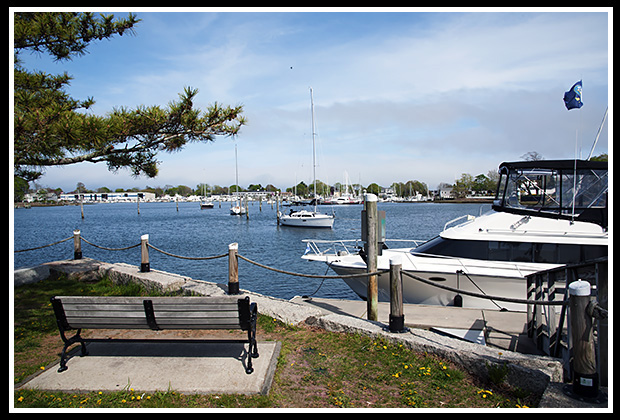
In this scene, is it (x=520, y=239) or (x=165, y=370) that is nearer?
(x=165, y=370)

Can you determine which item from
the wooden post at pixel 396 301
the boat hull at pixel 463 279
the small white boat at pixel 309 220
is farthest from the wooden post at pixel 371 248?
the small white boat at pixel 309 220

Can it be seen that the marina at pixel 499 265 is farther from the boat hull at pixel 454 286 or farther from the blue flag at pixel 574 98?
the blue flag at pixel 574 98

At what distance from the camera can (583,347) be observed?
390cm

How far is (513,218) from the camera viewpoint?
1202 centimetres

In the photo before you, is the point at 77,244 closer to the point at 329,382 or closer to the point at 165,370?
the point at 165,370

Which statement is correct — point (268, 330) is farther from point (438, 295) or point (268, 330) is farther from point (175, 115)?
point (438, 295)

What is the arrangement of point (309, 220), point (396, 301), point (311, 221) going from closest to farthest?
point (396, 301) → point (311, 221) → point (309, 220)

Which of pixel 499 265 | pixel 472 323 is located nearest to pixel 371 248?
pixel 472 323

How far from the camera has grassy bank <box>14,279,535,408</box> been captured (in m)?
4.31

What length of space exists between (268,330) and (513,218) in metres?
8.64

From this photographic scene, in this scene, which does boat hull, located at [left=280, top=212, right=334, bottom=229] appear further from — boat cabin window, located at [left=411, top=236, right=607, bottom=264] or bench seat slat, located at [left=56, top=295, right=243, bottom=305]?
bench seat slat, located at [left=56, top=295, right=243, bottom=305]

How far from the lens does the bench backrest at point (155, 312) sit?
4906mm

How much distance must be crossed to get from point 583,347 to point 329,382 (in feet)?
8.56

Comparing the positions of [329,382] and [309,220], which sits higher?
[329,382]
